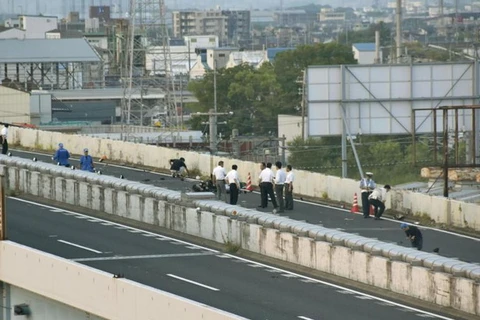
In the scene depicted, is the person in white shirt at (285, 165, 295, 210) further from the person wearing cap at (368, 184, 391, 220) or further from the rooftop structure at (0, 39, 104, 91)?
the rooftop structure at (0, 39, 104, 91)

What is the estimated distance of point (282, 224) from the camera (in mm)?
30953

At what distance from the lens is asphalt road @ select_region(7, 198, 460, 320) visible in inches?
977

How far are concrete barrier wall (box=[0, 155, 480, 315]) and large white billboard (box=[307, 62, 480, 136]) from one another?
397 inches

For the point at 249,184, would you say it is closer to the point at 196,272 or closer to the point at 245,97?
the point at 196,272

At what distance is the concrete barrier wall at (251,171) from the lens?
35781mm

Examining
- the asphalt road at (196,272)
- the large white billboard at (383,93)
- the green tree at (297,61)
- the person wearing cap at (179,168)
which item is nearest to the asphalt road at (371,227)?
the person wearing cap at (179,168)

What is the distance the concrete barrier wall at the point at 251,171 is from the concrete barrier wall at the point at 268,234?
533 cm

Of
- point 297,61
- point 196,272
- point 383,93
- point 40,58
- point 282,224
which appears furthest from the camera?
point 297,61

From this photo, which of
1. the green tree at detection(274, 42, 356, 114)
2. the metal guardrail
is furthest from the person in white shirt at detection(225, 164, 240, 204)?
the green tree at detection(274, 42, 356, 114)

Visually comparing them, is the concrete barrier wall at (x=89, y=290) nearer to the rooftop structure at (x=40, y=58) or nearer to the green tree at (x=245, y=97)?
the rooftop structure at (x=40, y=58)

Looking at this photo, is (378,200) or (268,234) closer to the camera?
(268,234)

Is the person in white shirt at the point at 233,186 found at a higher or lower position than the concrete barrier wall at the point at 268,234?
higher

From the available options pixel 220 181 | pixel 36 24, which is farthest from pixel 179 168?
pixel 36 24

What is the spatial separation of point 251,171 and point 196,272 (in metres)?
15.0
